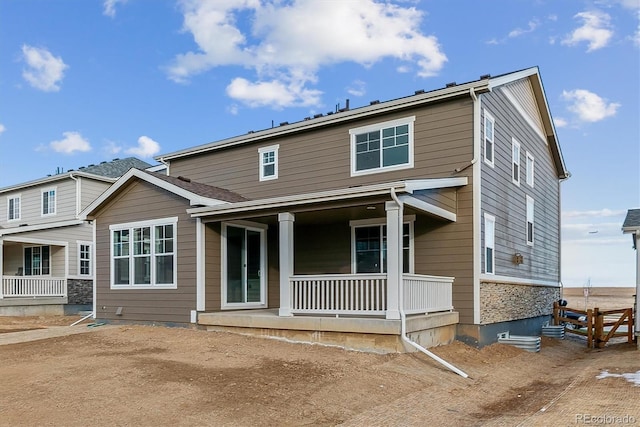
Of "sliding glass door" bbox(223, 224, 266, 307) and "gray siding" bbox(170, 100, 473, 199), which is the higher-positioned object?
"gray siding" bbox(170, 100, 473, 199)

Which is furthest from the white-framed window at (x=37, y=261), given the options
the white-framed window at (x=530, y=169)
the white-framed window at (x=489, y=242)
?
the white-framed window at (x=530, y=169)

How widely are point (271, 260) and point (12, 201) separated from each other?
17282mm

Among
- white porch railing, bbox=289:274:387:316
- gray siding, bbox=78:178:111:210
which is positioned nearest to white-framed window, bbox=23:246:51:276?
gray siding, bbox=78:178:111:210

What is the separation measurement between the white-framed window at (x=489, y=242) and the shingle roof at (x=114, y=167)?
17.0m

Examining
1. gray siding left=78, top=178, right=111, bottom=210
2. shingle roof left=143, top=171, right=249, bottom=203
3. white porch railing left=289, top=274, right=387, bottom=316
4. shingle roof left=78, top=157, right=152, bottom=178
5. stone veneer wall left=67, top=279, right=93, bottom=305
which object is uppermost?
shingle roof left=78, top=157, right=152, bottom=178

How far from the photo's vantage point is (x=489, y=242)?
1248 cm

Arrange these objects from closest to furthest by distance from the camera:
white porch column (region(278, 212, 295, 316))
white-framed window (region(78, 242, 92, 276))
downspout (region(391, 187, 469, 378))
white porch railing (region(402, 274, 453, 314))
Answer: downspout (region(391, 187, 469, 378)) → white porch railing (region(402, 274, 453, 314)) → white porch column (region(278, 212, 295, 316)) → white-framed window (region(78, 242, 92, 276))

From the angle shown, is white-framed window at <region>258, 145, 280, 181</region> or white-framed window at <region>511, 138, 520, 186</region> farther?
white-framed window at <region>258, 145, 280, 181</region>

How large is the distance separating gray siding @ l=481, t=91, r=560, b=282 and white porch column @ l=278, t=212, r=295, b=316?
4544 mm

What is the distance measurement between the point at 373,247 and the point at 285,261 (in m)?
2.90

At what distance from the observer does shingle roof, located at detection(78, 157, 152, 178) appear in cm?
2445

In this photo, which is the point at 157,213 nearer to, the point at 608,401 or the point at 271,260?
the point at 271,260

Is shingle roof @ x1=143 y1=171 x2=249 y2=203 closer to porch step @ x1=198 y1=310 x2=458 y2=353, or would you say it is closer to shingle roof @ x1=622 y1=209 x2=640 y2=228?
porch step @ x1=198 y1=310 x2=458 y2=353

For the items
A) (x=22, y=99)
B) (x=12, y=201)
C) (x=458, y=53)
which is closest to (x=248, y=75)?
(x=22, y=99)
